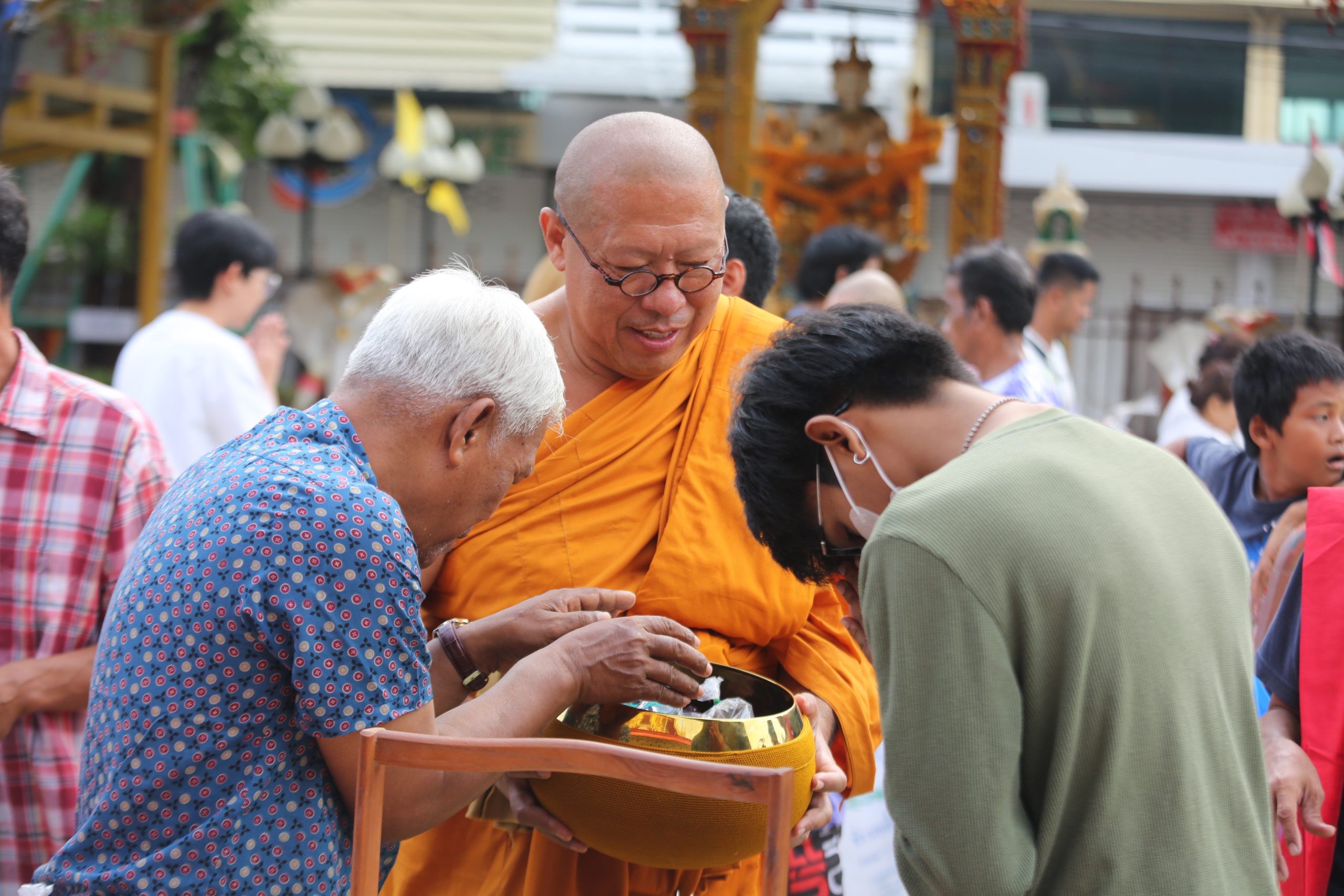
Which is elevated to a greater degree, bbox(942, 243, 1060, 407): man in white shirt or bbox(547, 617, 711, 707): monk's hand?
bbox(942, 243, 1060, 407): man in white shirt

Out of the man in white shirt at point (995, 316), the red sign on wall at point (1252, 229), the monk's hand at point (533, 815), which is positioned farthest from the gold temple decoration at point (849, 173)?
the red sign on wall at point (1252, 229)

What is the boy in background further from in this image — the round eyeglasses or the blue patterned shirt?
the blue patterned shirt

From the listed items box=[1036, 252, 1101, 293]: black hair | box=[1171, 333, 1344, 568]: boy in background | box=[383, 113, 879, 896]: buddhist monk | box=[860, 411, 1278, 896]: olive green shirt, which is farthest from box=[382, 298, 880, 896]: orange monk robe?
box=[1036, 252, 1101, 293]: black hair

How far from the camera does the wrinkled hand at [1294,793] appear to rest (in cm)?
204

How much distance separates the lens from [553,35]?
15.7 m

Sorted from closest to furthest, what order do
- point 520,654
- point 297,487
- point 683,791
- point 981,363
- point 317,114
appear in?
point 683,791, point 297,487, point 520,654, point 981,363, point 317,114

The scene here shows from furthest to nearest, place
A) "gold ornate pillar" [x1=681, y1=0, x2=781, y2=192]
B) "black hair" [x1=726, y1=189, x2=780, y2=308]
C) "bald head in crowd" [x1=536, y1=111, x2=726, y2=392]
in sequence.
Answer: "gold ornate pillar" [x1=681, y1=0, x2=781, y2=192]
"black hair" [x1=726, y1=189, x2=780, y2=308]
"bald head in crowd" [x1=536, y1=111, x2=726, y2=392]

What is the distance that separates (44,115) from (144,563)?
27.9ft

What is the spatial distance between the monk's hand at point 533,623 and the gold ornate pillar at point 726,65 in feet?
19.1

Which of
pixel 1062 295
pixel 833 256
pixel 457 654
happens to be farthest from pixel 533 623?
pixel 1062 295

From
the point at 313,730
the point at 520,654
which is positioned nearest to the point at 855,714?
the point at 520,654

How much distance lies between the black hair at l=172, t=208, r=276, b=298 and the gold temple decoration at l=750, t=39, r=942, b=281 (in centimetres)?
420

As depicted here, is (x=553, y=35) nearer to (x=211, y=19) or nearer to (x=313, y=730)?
(x=211, y=19)

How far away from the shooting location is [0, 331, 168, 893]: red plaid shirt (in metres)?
2.28
